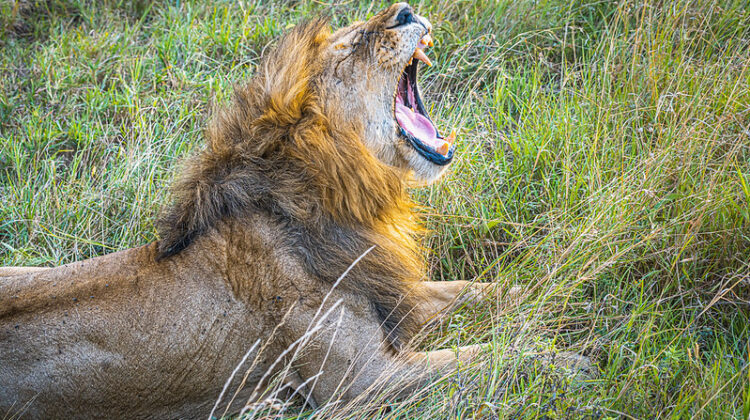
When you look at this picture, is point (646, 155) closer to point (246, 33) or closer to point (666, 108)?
point (666, 108)

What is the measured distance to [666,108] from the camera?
3.90m

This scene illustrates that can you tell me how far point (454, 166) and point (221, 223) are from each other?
1.55 m

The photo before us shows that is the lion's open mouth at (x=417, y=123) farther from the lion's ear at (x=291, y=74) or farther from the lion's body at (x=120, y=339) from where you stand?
the lion's body at (x=120, y=339)

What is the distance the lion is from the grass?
291 millimetres

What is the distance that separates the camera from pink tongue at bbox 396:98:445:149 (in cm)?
340

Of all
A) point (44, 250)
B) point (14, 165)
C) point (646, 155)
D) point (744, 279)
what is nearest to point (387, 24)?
point (646, 155)

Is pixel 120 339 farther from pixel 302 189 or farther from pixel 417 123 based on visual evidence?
pixel 417 123

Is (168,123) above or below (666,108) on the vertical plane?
above

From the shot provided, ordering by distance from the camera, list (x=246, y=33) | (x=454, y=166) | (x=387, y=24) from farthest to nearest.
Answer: (x=246, y=33) → (x=454, y=166) → (x=387, y=24)

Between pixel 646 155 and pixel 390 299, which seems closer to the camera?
pixel 390 299

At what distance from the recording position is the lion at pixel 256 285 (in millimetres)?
2812

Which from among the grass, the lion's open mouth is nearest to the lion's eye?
the lion's open mouth

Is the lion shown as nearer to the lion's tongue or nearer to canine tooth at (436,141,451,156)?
the lion's tongue

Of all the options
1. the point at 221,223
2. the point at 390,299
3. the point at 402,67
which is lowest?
the point at 390,299
